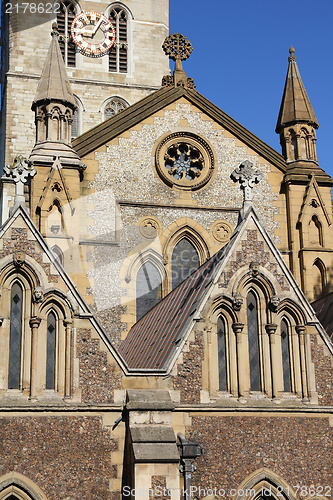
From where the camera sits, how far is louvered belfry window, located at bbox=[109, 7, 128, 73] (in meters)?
46.7

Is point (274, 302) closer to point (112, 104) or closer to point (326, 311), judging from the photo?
point (326, 311)

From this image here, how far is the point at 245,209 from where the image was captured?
17891 millimetres

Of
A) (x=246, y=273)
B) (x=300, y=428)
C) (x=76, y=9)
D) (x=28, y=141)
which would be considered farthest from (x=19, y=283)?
(x=76, y=9)

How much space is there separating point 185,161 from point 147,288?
147 inches

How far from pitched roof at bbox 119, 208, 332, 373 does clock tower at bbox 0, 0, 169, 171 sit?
25291 millimetres

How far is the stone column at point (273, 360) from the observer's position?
16.9 m

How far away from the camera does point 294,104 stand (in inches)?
973

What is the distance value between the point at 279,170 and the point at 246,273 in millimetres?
7081

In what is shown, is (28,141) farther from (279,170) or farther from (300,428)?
(300,428)

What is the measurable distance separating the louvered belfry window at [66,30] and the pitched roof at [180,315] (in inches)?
1122

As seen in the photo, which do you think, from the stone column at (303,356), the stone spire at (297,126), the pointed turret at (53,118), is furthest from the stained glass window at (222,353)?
the stone spire at (297,126)

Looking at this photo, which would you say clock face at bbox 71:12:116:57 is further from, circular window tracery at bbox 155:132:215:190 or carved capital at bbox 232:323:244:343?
carved capital at bbox 232:323:244:343

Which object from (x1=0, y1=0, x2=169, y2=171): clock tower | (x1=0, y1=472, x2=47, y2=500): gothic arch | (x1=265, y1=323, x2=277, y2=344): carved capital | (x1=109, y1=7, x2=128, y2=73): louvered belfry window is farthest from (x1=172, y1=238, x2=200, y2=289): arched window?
(x1=109, y1=7, x2=128, y2=73): louvered belfry window

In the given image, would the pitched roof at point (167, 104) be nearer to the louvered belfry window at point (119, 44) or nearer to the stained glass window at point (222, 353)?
the stained glass window at point (222, 353)
